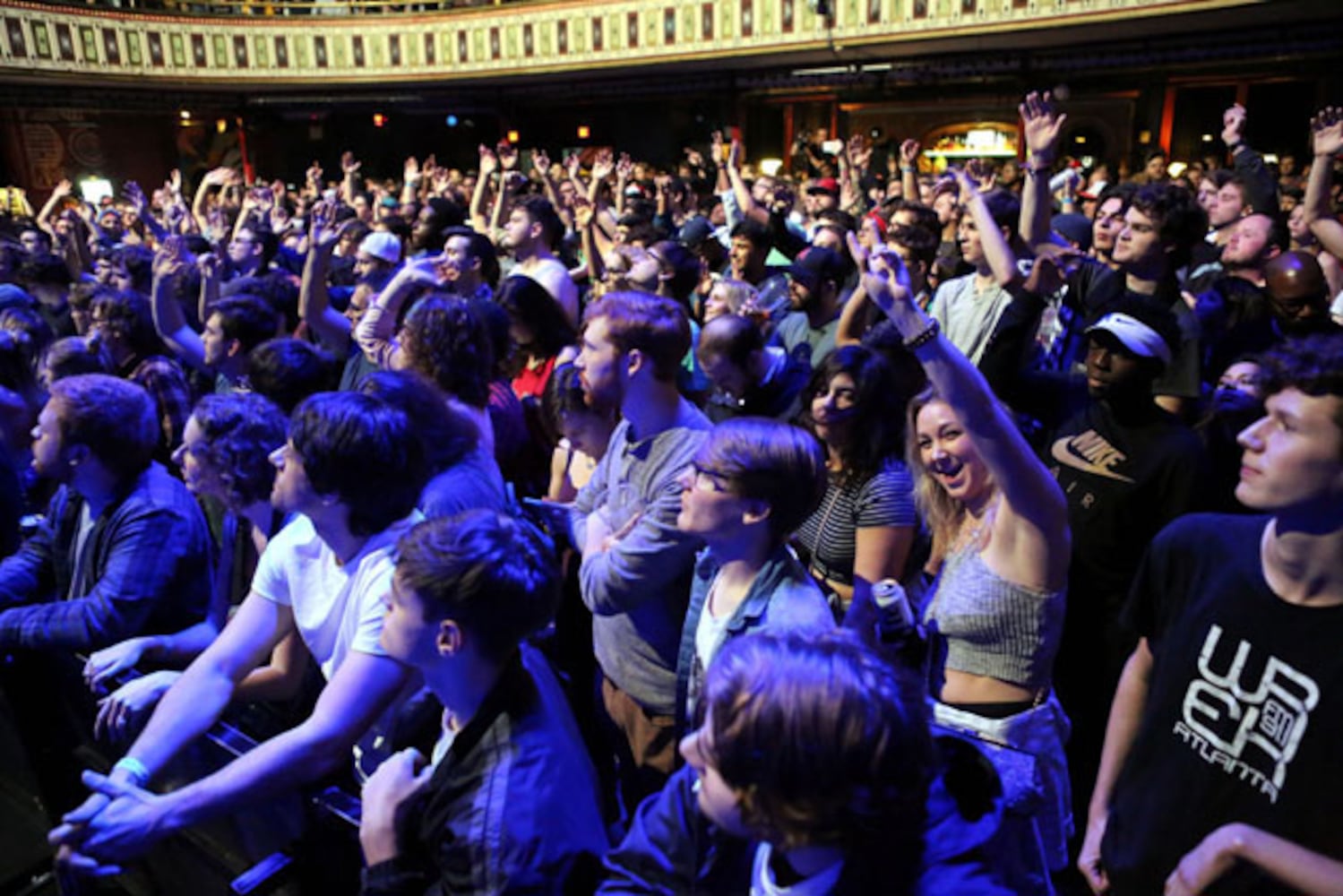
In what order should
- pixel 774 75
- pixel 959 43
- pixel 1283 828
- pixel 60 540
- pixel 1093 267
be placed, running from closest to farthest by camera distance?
pixel 1283 828 < pixel 60 540 < pixel 1093 267 < pixel 959 43 < pixel 774 75

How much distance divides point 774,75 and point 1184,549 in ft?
57.0

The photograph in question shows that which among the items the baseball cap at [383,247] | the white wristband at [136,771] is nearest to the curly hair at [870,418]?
the white wristband at [136,771]

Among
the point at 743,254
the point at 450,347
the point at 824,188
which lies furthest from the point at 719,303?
the point at 824,188

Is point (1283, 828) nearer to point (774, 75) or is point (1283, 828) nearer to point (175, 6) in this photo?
point (774, 75)

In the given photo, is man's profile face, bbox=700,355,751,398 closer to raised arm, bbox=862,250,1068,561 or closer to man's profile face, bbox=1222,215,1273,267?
raised arm, bbox=862,250,1068,561

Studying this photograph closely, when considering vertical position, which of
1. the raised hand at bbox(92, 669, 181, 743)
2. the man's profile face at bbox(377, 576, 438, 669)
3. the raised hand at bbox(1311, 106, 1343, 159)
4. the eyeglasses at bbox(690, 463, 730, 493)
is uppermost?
the raised hand at bbox(1311, 106, 1343, 159)

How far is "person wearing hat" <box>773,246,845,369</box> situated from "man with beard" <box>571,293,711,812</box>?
1.76 metres

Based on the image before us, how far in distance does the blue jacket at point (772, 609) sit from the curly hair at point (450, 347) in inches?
51.3

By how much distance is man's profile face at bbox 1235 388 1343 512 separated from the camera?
150 cm

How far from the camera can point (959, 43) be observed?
14.3m

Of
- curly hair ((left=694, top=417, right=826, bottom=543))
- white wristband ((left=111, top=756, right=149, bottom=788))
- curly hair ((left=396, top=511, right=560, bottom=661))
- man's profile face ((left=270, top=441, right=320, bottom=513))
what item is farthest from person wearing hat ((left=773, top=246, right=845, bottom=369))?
white wristband ((left=111, top=756, right=149, bottom=788))

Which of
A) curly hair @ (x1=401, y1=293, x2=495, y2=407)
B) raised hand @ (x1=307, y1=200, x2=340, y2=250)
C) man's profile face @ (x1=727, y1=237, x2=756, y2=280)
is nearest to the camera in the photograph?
curly hair @ (x1=401, y1=293, x2=495, y2=407)

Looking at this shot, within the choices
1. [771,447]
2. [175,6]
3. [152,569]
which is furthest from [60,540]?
[175,6]

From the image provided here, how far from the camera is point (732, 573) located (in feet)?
6.85
